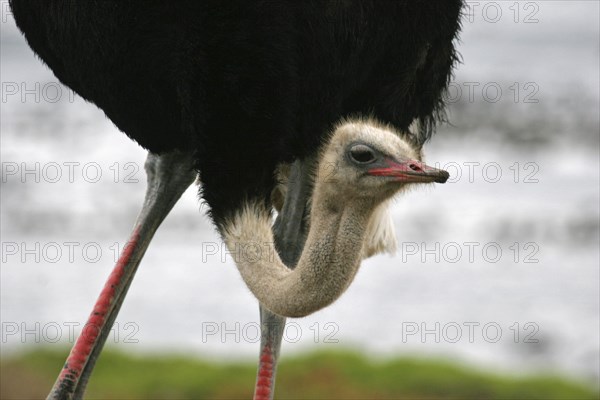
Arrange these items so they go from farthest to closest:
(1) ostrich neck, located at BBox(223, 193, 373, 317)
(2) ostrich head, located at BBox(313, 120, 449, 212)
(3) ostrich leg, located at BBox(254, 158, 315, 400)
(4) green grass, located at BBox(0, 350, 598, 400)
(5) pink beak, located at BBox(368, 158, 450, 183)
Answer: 1. (4) green grass, located at BBox(0, 350, 598, 400)
2. (3) ostrich leg, located at BBox(254, 158, 315, 400)
3. (1) ostrich neck, located at BBox(223, 193, 373, 317)
4. (2) ostrich head, located at BBox(313, 120, 449, 212)
5. (5) pink beak, located at BBox(368, 158, 450, 183)

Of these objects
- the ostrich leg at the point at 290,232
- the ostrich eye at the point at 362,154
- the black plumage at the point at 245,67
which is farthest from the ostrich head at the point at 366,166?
the ostrich leg at the point at 290,232

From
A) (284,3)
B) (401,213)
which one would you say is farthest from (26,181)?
(284,3)

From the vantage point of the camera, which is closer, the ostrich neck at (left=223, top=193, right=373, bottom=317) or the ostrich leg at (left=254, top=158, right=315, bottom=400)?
the ostrich neck at (left=223, top=193, right=373, bottom=317)

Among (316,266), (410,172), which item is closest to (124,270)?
(316,266)

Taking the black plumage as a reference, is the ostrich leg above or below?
below

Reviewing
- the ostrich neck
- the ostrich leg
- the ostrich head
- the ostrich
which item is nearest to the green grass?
the ostrich leg

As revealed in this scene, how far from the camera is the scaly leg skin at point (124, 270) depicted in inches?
259

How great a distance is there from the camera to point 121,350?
448 inches

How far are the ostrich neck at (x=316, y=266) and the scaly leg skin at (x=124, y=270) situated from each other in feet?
3.62

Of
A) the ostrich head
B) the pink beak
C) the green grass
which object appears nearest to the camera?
the pink beak

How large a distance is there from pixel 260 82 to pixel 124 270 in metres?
1.34

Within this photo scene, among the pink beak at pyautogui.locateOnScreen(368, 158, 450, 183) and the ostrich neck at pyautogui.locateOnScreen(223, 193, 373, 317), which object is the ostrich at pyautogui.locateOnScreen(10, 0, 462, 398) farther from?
the pink beak at pyautogui.locateOnScreen(368, 158, 450, 183)

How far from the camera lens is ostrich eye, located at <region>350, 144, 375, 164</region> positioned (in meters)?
5.19

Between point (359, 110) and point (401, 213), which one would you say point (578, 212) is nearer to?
point (401, 213)
